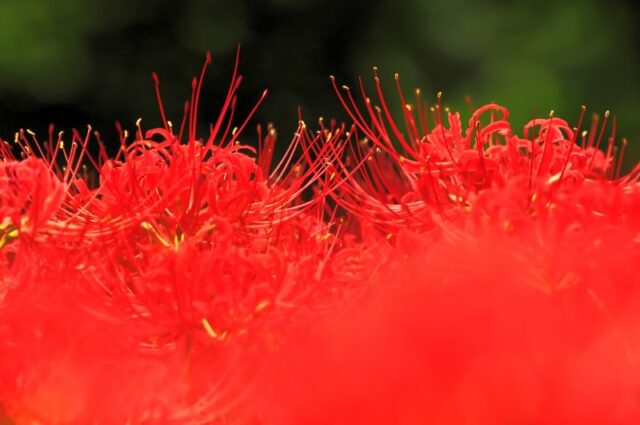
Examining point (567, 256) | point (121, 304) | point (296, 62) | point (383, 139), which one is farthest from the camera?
point (296, 62)

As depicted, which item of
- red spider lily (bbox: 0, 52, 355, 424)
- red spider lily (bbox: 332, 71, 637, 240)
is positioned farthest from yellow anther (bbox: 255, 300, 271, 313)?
red spider lily (bbox: 332, 71, 637, 240)

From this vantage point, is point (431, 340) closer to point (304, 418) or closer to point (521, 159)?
point (304, 418)

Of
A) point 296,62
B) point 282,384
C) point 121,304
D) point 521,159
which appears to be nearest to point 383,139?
point 521,159

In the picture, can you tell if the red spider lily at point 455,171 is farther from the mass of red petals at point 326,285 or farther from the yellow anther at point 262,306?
the yellow anther at point 262,306

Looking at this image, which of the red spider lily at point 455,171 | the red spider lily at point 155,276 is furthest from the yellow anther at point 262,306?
the red spider lily at point 455,171

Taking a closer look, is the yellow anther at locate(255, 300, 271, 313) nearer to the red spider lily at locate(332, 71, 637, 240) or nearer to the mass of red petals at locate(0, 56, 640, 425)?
the mass of red petals at locate(0, 56, 640, 425)

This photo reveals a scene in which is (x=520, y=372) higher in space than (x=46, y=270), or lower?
higher

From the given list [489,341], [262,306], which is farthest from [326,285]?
[489,341]

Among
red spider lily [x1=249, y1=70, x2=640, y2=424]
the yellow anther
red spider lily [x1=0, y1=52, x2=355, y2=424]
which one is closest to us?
red spider lily [x1=249, y1=70, x2=640, y2=424]
